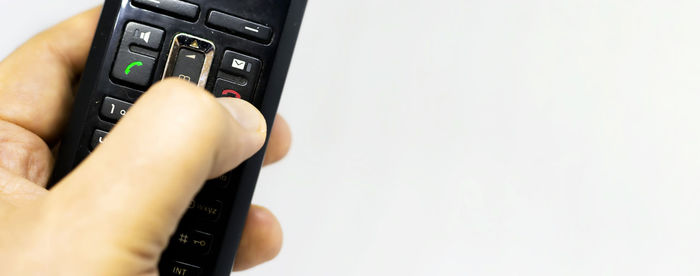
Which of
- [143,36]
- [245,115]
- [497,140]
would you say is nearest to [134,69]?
[143,36]

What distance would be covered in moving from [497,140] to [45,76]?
372 mm

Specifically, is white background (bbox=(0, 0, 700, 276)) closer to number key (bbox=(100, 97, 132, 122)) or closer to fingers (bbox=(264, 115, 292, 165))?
fingers (bbox=(264, 115, 292, 165))

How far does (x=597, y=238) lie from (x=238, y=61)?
1.30 feet

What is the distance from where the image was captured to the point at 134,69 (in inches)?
16.2

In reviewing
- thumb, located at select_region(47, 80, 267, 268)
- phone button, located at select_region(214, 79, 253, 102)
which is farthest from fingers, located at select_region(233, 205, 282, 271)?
thumb, located at select_region(47, 80, 267, 268)

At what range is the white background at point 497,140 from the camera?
603mm

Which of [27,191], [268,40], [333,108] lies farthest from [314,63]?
[27,191]

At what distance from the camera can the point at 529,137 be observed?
0.63 meters

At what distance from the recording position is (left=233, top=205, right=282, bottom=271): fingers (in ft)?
1.74

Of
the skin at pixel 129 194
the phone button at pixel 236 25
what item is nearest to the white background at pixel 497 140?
the phone button at pixel 236 25

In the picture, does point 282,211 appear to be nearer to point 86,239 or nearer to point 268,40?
point 268,40

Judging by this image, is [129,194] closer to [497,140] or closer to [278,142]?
[278,142]

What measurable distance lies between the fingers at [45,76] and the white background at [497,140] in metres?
0.17

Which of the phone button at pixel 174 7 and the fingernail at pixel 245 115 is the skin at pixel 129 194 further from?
the phone button at pixel 174 7
